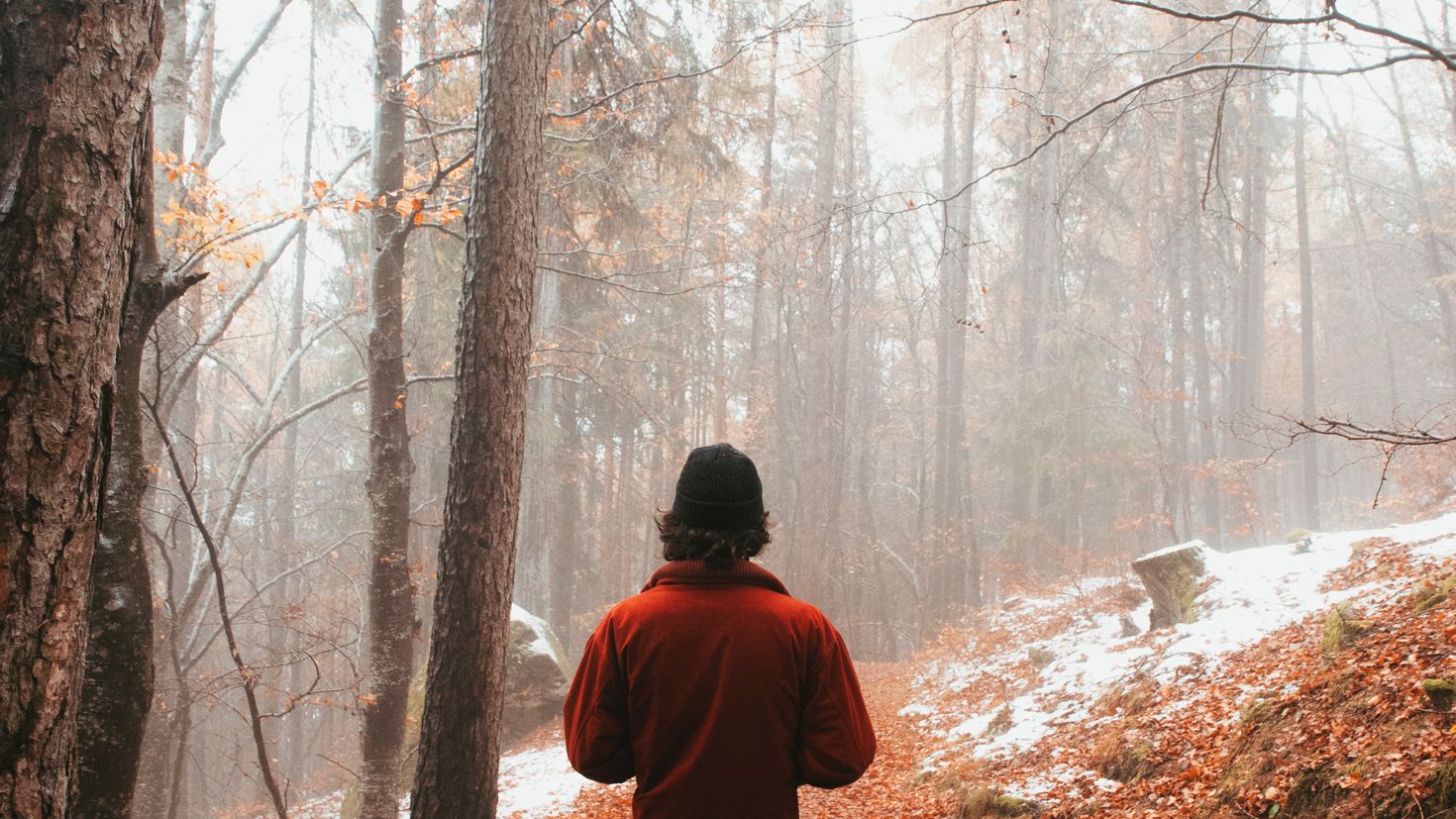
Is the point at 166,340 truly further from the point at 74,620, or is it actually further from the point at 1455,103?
the point at 1455,103

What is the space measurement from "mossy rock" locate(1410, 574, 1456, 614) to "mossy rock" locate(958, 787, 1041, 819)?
2.78m

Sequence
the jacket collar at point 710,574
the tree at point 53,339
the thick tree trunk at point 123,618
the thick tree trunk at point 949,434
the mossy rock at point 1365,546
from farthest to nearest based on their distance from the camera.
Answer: the thick tree trunk at point 949,434 < the mossy rock at point 1365,546 < the thick tree trunk at point 123,618 < the jacket collar at point 710,574 < the tree at point 53,339

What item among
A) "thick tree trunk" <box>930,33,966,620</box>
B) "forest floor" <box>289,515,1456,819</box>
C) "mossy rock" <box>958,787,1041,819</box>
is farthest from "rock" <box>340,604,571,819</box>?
"thick tree trunk" <box>930,33,966,620</box>

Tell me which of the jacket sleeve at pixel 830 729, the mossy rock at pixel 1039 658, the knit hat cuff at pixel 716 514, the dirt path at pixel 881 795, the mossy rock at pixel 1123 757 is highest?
the knit hat cuff at pixel 716 514

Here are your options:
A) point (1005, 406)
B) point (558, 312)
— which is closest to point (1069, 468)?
point (1005, 406)

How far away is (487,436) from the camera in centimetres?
473

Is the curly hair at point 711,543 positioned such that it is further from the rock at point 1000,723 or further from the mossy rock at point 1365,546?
the mossy rock at point 1365,546

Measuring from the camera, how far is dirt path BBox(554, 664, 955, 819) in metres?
6.89

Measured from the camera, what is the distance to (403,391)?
723 cm

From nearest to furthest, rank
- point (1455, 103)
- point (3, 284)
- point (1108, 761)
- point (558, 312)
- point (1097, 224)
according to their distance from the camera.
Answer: point (3, 284) → point (1108, 761) → point (558, 312) → point (1455, 103) → point (1097, 224)

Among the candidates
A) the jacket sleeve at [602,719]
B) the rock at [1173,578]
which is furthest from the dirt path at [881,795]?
the jacket sleeve at [602,719]

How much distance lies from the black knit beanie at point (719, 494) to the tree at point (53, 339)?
149 centimetres

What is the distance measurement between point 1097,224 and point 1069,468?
10949 millimetres

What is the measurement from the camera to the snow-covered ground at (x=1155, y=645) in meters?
6.96
